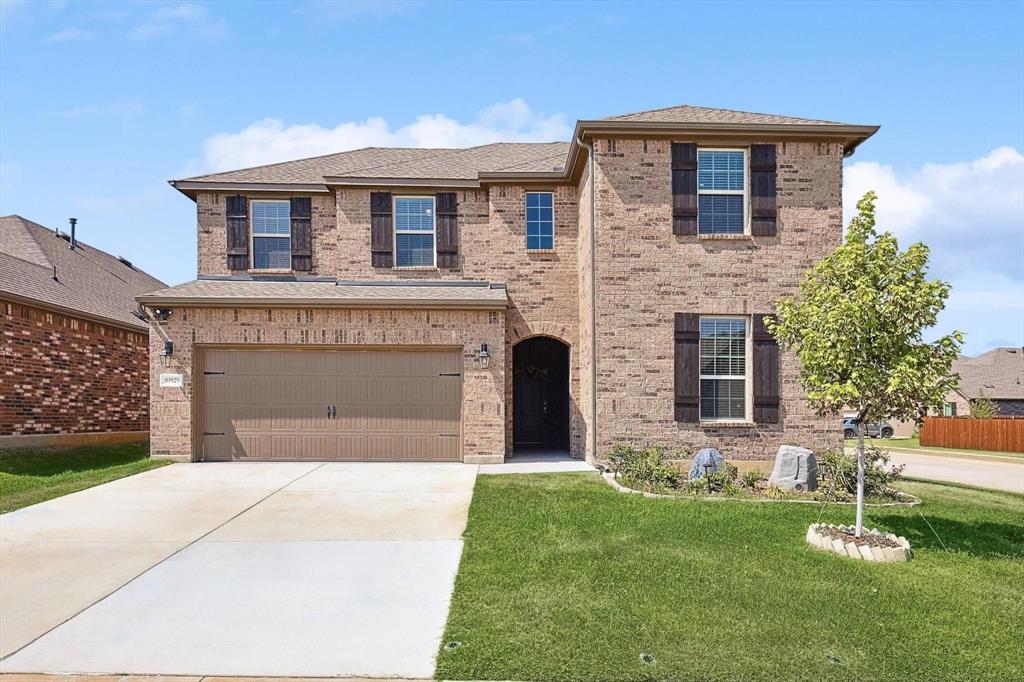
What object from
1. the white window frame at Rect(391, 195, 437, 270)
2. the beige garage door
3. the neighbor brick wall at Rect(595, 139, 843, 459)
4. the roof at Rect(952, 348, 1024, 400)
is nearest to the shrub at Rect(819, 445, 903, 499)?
the neighbor brick wall at Rect(595, 139, 843, 459)

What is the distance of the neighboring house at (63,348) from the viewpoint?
12.6 metres

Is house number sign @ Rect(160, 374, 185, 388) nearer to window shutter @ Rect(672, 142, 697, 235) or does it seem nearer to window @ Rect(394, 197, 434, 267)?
window @ Rect(394, 197, 434, 267)

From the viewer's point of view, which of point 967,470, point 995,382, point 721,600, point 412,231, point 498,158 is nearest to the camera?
point 721,600

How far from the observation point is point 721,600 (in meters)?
5.19

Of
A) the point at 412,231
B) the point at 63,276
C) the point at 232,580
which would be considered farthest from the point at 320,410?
the point at 63,276

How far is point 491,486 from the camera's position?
→ 9969 mm

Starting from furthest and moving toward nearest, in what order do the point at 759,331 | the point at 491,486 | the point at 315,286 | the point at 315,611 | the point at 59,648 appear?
1. the point at 315,286
2. the point at 759,331
3. the point at 491,486
4. the point at 315,611
5. the point at 59,648

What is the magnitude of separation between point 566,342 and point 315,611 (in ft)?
30.7

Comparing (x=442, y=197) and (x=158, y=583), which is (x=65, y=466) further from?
(x=442, y=197)

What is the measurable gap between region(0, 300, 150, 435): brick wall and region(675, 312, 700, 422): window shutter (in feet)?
43.9

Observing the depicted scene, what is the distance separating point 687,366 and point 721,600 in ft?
22.9

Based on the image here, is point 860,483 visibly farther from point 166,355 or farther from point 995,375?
point 995,375

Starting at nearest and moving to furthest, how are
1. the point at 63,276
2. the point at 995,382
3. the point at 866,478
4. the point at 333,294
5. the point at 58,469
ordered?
the point at 866,478
the point at 58,469
the point at 333,294
the point at 63,276
the point at 995,382

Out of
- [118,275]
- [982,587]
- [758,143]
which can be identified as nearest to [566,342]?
[758,143]
